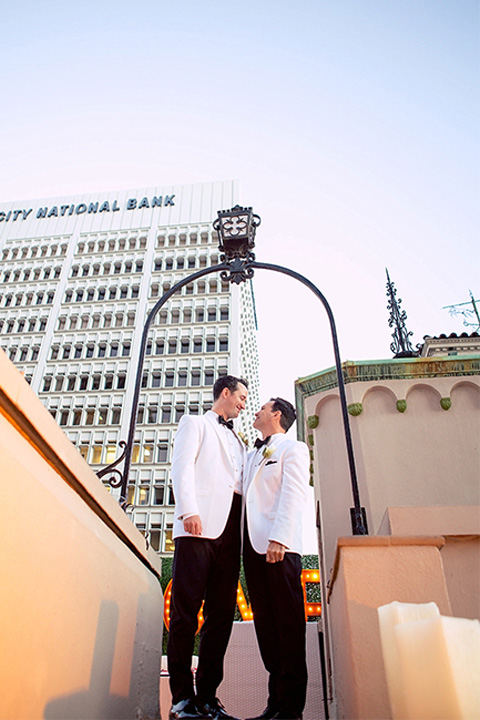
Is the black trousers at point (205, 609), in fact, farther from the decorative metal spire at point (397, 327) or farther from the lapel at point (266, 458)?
the decorative metal spire at point (397, 327)

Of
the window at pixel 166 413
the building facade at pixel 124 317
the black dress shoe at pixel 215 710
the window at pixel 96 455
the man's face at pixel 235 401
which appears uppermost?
the building facade at pixel 124 317

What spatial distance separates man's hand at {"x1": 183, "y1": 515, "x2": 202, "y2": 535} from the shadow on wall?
0.52m

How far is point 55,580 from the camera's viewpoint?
1700mm

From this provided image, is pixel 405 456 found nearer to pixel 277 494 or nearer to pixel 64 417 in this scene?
pixel 277 494

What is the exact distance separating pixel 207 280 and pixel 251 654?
4122 cm

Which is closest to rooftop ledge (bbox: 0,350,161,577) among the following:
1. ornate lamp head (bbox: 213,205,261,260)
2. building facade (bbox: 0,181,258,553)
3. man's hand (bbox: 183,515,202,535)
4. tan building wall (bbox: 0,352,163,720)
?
tan building wall (bbox: 0,352,163,720)

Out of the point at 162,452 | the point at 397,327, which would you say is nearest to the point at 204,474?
the point at 397,327

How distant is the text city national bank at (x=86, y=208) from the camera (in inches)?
2138

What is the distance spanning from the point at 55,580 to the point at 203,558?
1.10 meters

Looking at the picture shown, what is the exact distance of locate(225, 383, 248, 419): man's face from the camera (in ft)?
11.2

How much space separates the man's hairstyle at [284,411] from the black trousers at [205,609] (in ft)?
3.01

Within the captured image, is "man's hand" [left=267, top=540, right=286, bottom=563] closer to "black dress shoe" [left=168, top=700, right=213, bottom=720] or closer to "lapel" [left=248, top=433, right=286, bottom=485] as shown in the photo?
"lapel" [left=248, top=433, right=286, bottom=485]

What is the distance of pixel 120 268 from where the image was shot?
165 feet

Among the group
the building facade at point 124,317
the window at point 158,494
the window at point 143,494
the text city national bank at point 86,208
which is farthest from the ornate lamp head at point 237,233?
the text city national bank at point 86,208
